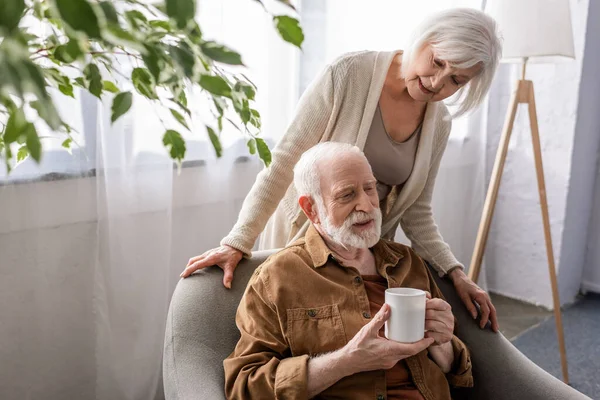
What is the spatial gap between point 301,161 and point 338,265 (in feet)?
0.89

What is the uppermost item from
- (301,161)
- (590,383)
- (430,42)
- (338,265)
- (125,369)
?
(430,42)

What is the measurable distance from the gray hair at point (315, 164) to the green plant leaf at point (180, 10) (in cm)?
97

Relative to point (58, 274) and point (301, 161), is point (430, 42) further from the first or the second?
point (58, 274)

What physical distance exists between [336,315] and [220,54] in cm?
91

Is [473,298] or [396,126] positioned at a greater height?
[396,126]

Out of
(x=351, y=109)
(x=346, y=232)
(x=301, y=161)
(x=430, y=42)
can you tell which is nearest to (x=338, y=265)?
(x=346, y=232)

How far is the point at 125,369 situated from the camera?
72.4 inches

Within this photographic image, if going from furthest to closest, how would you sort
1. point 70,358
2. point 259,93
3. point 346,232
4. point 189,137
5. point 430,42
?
point 259,93 < point 189,137 < point 70,358 < point 430,42 < point 346,232

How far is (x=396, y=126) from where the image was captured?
1682mm

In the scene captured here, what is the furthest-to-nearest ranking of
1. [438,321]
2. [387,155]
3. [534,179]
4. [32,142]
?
[534,179]
[387,155]
[438,321]
[32,142]

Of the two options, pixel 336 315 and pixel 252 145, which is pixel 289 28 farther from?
pixel 336 315

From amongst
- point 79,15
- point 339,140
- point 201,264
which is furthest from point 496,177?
point 79,15

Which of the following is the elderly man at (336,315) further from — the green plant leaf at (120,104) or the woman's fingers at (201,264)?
the green plant leaf at (120,104)

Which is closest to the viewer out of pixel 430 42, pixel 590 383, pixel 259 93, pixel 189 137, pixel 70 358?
pixel 430 42
